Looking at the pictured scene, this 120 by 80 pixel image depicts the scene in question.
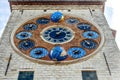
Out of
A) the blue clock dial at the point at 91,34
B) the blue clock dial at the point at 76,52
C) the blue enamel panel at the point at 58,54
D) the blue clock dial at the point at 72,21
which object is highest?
the blue clock dial at the point at 72,21

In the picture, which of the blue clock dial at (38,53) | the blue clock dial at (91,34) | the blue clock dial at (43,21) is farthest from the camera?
the blue clock dial at (43,21)

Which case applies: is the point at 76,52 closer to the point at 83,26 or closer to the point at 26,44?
the point at 26,44

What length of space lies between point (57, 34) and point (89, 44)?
2.90 m

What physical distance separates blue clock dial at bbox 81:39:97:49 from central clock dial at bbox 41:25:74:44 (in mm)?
1195

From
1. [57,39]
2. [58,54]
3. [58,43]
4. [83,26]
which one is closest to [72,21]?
[83,26]

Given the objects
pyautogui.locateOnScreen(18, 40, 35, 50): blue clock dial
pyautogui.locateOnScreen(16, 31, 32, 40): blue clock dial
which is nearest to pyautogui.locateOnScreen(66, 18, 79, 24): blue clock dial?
pyautogui.locateOnScreen(16, 31, 32, 40): blue clock dial

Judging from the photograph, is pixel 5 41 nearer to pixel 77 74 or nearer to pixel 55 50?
pixel 55 50

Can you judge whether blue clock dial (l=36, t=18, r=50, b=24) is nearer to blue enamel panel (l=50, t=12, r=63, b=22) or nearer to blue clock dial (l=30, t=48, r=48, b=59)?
blue enamel panel (l=50, t=12, r=63, b=22)

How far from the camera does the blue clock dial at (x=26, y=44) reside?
24641 millimetres

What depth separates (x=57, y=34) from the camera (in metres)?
26.2

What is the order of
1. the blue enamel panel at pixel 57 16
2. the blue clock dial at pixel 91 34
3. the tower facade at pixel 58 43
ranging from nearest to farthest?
the tower facade at pixel 58 43
the blue clock dial at pixel 91 34
the blue enamel panel at pixel 57 16

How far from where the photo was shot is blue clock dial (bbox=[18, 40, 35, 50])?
970 inches

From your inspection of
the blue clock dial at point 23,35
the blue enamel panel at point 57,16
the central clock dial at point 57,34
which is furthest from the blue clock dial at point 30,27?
the blue enamel panel at point 57,16

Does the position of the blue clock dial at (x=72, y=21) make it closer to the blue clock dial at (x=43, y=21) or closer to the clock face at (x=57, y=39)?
the clock face at (x=57, y=39)
